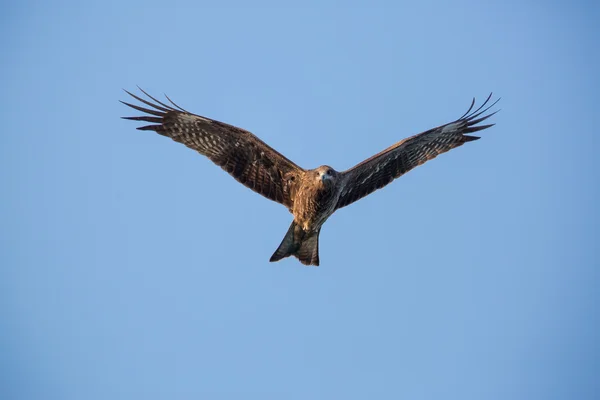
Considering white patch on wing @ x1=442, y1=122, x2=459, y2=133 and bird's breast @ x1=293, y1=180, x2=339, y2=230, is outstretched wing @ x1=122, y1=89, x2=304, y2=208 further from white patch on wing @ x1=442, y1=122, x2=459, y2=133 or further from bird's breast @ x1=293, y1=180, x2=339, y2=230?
white patch on wing @ x1=442, y1=122, x2=459, y2=133

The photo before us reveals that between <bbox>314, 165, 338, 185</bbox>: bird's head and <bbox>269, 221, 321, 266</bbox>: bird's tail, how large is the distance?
1.16 metres

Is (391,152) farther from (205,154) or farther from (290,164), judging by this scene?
(205,154)

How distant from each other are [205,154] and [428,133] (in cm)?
381

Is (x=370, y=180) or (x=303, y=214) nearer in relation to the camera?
(x=303, y=214)

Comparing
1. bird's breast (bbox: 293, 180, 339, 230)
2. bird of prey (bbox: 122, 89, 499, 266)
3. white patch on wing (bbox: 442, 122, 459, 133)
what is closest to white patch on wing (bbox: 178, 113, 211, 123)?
bird of prey (bbox: 122, 89, 499, 266)

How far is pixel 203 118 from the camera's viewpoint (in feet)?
39.5

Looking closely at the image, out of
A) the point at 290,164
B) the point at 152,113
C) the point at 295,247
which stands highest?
the point at 152,113

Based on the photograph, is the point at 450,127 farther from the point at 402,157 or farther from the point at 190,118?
the point at 190,118

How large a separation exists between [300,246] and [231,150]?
197 centimetres

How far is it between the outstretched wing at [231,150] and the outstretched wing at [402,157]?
0.99 meters

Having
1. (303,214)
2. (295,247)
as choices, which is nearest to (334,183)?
(303,214)

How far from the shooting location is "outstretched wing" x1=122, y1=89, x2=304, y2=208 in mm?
12062

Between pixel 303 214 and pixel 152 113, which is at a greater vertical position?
pixel 152 113

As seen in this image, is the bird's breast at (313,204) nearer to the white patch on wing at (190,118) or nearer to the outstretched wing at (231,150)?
the outstretched wing at (231,150)
